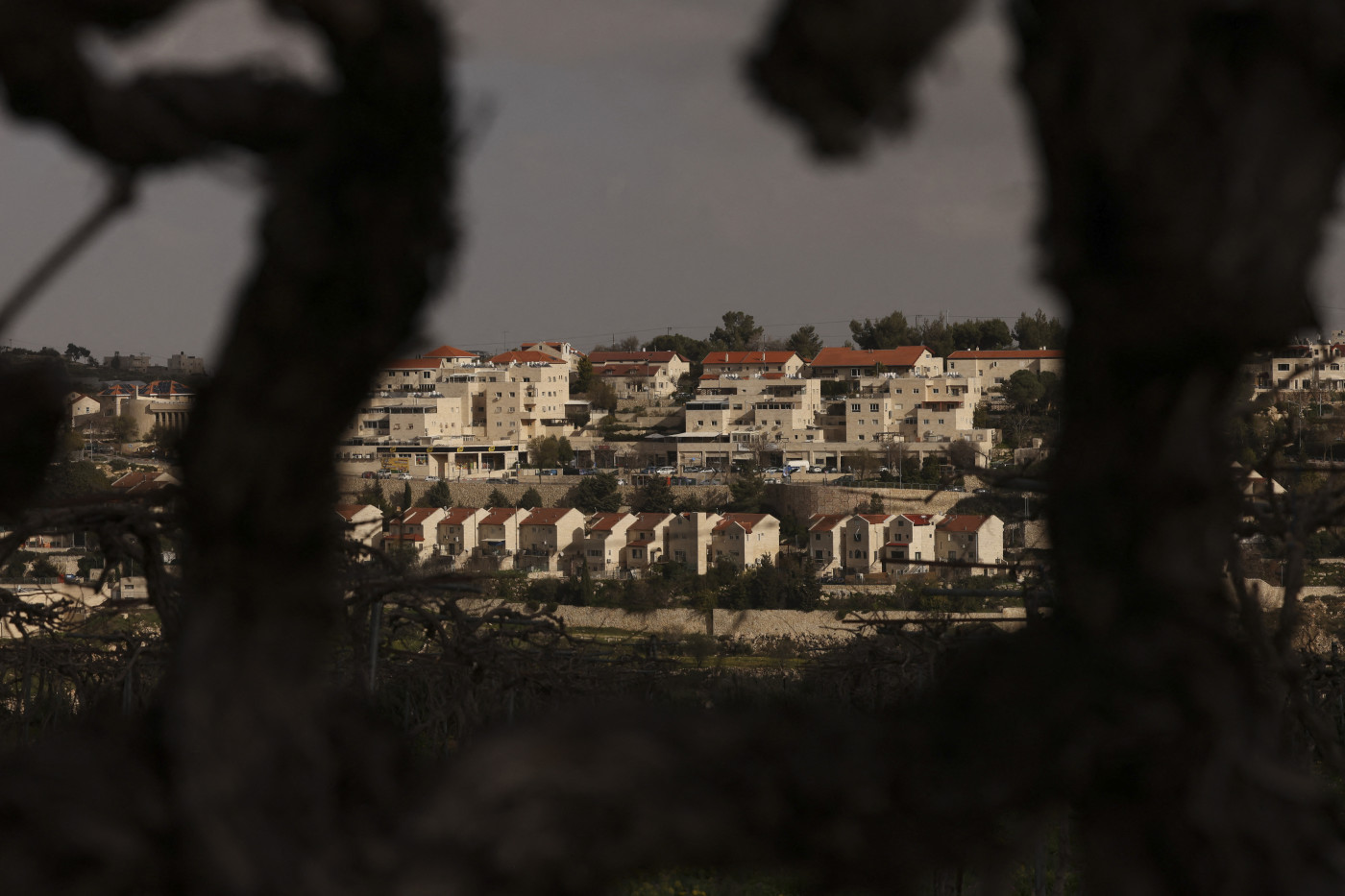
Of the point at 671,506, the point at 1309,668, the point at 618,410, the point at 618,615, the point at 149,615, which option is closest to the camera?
the point at 1309,668

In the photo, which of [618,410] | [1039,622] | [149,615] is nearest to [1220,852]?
[1039,622]

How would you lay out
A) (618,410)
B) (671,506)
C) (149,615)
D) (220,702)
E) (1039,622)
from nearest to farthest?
(220,702) → (1039,622) → (149,615) → (671,506) → (618,410)

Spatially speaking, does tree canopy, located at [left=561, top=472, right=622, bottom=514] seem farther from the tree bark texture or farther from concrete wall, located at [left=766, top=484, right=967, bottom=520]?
the tree bark texture

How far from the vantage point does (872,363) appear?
78.6 meters

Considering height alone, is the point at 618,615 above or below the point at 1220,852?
below

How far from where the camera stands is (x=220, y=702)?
0.90 m

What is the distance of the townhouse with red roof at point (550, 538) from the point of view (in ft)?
157

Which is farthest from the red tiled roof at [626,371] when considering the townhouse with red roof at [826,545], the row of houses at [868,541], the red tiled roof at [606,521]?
the townhouse with red roof at [826,545]

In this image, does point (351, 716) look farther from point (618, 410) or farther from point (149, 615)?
point (618, 410)

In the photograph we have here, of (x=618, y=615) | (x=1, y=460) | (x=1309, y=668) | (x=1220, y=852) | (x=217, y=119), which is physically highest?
(x=217, y=119)

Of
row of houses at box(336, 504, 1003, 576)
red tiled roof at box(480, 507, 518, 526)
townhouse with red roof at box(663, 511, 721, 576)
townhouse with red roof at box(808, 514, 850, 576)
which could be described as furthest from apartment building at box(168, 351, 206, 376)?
red tiled roof at box(480, 507, 518, 526)

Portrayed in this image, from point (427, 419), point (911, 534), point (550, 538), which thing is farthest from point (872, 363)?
point (550, 538)

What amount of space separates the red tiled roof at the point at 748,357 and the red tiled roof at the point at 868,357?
89.6 inches

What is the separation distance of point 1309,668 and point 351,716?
33.1 feet
